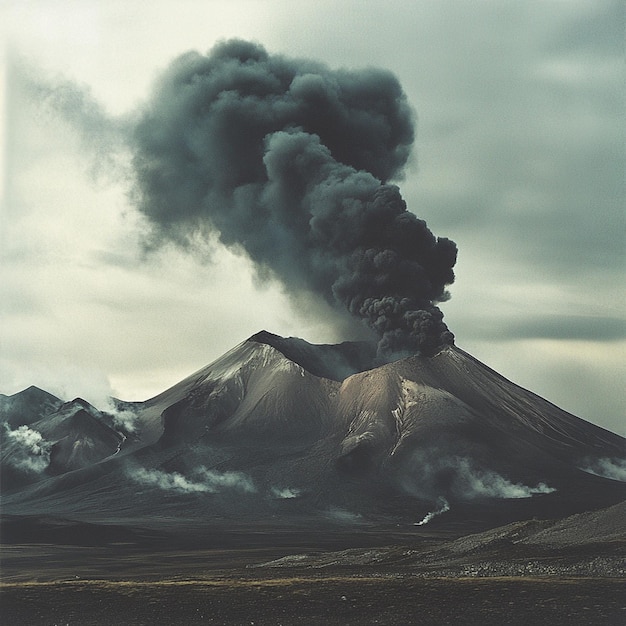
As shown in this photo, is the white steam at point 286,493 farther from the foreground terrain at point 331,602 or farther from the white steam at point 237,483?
the foreground terrain at point 331,602

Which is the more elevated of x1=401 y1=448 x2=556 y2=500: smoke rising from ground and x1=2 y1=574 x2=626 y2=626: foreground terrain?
x1=401 y1=448 x2=556 y2=500: smoke rising from ground

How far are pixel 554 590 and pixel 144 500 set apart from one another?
156 m

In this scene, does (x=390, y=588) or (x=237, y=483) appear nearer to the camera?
(x=390, y=588)

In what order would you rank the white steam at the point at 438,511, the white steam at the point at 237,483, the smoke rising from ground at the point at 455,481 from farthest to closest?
the white steam at the point at 237,483 < the smoke rising from ground at the point at 455,481 < the white steam at the point at 438,511

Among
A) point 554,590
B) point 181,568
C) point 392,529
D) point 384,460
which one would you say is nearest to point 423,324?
point 384,460

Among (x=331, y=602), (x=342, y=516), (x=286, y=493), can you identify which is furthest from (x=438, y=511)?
(x=331, y=602)

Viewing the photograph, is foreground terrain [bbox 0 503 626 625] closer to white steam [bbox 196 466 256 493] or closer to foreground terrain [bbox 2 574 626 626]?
foreground terrain [bbox 2 574 626 626]

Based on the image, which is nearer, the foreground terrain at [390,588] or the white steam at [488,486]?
the foreground terrain at [390,588]

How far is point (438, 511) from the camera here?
17362 centimetres

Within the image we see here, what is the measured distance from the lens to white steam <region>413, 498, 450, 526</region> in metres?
166

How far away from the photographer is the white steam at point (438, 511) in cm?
16550

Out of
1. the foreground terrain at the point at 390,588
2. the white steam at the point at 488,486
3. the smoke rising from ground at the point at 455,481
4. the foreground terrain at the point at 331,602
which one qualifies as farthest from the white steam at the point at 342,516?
the foreground terrain at the point at 331,602

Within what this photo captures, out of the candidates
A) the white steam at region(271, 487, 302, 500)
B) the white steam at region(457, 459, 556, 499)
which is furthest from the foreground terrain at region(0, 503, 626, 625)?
the white steam at region(457, 459, 556, 499)

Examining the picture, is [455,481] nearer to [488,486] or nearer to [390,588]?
[488,486]
